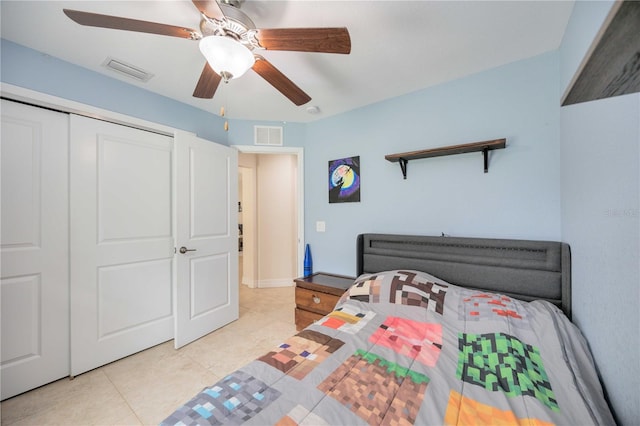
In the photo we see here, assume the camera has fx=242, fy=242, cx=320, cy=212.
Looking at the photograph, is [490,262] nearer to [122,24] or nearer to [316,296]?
[316,296]

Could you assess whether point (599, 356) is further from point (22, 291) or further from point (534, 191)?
point (22, 291)

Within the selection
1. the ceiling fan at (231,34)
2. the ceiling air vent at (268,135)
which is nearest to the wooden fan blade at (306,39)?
the ceiling fan at (231,34)

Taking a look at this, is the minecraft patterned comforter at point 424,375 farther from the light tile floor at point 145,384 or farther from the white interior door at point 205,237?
the white interior door at point 205,237

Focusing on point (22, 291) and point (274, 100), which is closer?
point (22, 291)

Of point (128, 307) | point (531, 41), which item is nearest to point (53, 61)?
point (128, 307)

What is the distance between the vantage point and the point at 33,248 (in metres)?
1.74

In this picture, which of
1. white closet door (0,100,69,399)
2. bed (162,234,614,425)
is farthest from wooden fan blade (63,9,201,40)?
bed (162,234,614,425)

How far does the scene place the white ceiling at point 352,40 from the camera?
1.34 meters

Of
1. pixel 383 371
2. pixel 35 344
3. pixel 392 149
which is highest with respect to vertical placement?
pixel 392 149

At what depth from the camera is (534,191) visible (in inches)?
67.8

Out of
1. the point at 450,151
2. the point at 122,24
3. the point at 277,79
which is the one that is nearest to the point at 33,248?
the point at 122,24

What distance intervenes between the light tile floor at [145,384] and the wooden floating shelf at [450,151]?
79.9 inches

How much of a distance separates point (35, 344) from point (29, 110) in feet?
5.50

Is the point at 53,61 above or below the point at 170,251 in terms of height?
above
